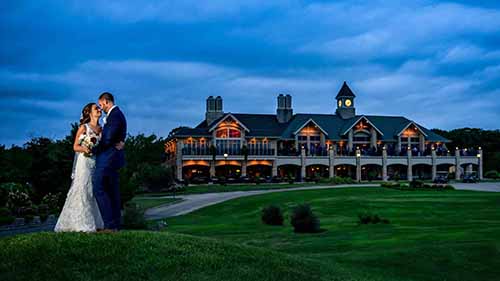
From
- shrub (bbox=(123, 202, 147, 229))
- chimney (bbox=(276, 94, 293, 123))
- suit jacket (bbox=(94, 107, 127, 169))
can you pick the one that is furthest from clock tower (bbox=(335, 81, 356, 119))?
suit jacket (bbox=(94, 107, 127, 169))

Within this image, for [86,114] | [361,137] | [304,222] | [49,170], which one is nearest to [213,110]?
[361,137]

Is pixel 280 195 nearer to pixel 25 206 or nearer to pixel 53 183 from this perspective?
pixel 53 183

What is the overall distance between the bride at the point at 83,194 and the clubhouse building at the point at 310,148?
5563 centimetres

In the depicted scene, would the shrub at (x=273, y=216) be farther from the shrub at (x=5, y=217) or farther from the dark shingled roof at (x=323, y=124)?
the dark shingled roof at (x=323, y=124)

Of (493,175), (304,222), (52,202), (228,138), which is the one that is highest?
(228,138)

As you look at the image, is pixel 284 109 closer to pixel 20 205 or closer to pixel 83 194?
pixel 20 205

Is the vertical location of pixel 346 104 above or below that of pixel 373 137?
above

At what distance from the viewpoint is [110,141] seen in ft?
31.8

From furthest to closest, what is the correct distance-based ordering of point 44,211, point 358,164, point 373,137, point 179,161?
1. point 373,137
2. point 358,164
3. point 179,161
4. point 44,211

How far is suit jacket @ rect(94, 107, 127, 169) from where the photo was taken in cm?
966

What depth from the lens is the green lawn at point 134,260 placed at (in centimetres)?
Answer: 825

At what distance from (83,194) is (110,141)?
1104 millimetres

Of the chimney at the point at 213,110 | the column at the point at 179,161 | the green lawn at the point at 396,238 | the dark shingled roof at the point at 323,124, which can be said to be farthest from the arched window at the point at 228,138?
the green lawn at the point at 396,238

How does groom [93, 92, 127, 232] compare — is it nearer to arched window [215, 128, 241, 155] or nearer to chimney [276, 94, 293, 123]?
arched window [215, 128, 241, 155]
